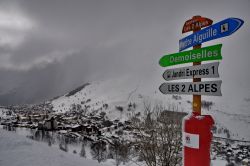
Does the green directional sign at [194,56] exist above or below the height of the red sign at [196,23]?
below

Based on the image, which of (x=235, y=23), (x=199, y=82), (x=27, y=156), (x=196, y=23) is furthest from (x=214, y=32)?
(x=27, y=156)

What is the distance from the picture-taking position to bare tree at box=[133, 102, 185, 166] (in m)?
6.19

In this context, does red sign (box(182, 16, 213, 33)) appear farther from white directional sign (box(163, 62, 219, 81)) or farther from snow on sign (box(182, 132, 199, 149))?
snow on sign (box(182, 132, 199, 149))

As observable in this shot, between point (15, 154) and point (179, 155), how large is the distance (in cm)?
475

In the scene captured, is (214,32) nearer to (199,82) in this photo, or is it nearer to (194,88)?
(199,82)

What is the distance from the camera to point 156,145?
6.27m

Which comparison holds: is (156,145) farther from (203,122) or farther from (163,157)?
(203,122)

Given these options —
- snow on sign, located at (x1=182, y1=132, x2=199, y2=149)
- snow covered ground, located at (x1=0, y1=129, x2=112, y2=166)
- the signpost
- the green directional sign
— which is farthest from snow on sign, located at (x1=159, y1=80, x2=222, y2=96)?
snow covered ground, located at (x1=0, y1=129, x2=112, y2=166)

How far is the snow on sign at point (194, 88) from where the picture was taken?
2.67 meters

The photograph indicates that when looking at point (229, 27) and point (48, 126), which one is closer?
point (229, 27)

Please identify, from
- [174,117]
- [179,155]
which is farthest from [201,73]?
[179,155]

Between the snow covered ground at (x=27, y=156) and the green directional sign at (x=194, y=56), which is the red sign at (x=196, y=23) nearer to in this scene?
the green directional sign at (x=194, y=56)

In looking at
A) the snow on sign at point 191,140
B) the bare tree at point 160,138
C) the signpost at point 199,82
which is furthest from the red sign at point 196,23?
the bare tree at point 160,138

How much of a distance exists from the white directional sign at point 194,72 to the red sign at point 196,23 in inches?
27.5
